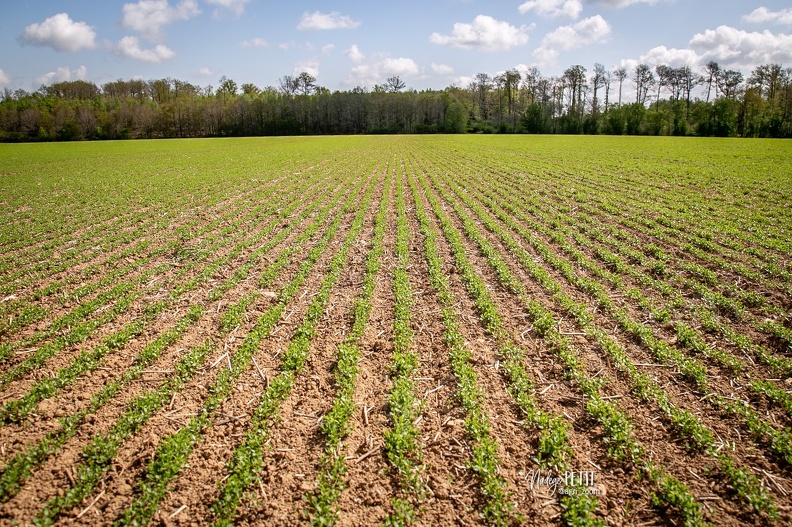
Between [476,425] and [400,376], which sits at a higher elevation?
[400,376]

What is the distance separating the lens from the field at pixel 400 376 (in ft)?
13.3

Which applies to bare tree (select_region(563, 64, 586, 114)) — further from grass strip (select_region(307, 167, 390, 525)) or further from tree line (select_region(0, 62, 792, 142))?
grass strip (select_region(307, 167, 390, 525))

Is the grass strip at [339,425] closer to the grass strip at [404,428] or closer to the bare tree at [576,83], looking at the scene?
the grass strip at [404,428]

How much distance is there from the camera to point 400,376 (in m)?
5.95

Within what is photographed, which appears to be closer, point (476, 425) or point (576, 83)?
point (476, 425)

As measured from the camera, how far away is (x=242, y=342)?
22.6 feet

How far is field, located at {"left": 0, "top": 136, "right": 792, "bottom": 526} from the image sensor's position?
4055 mm

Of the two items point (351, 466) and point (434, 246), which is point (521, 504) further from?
point (434, 246)

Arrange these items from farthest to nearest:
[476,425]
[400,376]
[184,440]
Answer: [400,376] < [476,425] < [184,440]

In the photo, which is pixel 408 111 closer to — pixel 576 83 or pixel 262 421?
pixel 576 83

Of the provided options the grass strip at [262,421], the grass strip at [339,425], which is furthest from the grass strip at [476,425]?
the grass strip at [262,421]

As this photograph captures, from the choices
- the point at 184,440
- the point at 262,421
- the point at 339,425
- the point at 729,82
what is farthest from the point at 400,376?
the point at 729,82

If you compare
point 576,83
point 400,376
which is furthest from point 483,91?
point 400,376

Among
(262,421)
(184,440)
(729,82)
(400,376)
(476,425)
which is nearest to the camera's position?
(184,440)
